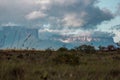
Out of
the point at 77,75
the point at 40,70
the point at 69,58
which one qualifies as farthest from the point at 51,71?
the point at 69,58

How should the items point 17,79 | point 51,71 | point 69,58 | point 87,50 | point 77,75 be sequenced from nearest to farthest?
1. point 17,79
2. point 77,75
3. point 51,71
4. point 69,58
5. point 87,50

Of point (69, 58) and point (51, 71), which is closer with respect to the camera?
point (51, 71)

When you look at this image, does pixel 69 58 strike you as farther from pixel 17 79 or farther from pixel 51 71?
pixel 17 79

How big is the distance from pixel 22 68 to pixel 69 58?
Answer: 444 centimetres

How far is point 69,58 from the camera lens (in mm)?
13938

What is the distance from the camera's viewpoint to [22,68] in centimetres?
977

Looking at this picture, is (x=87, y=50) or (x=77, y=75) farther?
(x=87, y=50)

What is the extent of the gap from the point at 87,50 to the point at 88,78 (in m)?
27.6

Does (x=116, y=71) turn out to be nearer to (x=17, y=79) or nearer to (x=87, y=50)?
(x=17, y=79)

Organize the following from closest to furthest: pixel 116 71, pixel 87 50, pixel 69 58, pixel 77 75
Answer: pixel 77 75
pixel 116 71
pixel 69 58
pixel 87 50

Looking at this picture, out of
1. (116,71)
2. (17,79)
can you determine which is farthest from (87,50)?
(17,79)

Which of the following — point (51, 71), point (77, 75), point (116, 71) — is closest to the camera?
point (77, 75)

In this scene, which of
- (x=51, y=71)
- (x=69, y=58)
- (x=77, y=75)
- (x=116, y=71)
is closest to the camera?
(x=77, y=75)

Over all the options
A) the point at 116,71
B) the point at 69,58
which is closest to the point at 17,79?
the point at 116,71
